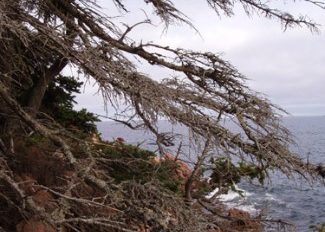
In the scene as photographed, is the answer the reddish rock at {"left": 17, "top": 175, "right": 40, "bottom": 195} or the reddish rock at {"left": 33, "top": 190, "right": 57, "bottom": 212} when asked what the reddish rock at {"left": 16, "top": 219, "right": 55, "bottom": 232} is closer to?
the reddish rock at {"left": 33, "top": 190, "right": 57, "bottom": 212}

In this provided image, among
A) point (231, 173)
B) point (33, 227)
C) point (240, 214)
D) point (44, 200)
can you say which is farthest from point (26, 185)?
point (240, 214)

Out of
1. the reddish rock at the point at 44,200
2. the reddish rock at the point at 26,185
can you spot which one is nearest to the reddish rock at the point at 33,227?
the reddish rock at the point at 44,200

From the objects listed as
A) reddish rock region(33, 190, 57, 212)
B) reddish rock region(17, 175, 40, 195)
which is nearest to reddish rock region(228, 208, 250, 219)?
reddish rock region(33, 190, 57, 212)

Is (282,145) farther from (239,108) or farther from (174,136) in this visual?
(174,136)

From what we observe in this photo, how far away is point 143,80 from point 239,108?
133cm

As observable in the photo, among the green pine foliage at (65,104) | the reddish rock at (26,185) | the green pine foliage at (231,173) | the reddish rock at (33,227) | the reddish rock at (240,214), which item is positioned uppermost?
the green pine foliage at (65,104)

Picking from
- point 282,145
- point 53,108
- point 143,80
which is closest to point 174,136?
point 143,80

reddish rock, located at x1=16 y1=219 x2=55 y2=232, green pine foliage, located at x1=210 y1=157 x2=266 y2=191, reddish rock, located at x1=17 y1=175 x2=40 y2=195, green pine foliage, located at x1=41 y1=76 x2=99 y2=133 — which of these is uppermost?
green pine foliage, located at x1=41 y1=76 x2=99 y2=133

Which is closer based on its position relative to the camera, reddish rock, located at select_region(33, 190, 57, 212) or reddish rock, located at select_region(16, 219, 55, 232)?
reddish rock, located at select_region(16, 219, 55, 232)

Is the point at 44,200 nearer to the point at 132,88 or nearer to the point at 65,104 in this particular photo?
the point at 132,88

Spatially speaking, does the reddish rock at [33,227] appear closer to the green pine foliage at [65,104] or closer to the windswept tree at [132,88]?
the windswept tree at [132,88]

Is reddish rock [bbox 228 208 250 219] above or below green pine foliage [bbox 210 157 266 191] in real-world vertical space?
below

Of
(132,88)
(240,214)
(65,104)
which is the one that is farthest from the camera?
(65,104)

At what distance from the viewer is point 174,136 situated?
582cm
